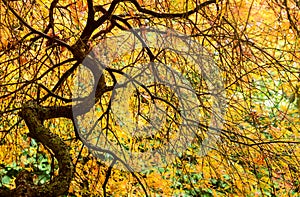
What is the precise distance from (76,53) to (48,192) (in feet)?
1.93

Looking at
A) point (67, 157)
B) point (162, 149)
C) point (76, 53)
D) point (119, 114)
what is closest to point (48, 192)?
point (67, 157)

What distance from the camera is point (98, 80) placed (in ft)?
5.95

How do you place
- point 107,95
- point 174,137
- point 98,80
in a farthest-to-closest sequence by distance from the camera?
→ 1. point 107,95
2. point 174,137
3. point 98,80

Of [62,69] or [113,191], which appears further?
[62,69]

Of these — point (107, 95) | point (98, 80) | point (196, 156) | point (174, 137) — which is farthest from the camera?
point (107, 95)

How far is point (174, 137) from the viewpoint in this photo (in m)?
2.12

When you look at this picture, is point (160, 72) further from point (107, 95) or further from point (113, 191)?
point (113, 191)

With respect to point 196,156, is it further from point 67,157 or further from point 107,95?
point 67,157

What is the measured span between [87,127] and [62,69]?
36 centimetres

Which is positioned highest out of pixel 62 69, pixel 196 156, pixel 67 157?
pixel 62 69

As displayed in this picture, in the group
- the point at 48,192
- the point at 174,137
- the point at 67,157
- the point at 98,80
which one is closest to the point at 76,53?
the point at 98,80

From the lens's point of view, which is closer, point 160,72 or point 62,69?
point 160,72

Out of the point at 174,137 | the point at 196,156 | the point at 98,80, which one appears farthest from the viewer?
the point at 174,137

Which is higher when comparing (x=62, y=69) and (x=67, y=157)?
(x=62, y=69)
